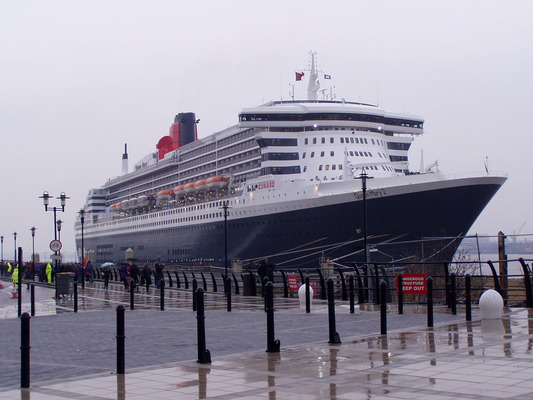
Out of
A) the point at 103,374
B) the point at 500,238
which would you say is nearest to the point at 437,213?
the point at 500,238

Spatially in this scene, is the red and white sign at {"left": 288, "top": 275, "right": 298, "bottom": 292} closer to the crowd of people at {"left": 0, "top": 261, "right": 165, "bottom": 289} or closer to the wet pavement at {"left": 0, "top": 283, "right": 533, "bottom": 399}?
the crowd of people at {"left": 0, "top": 261, "right": 165, "bottom": 289}

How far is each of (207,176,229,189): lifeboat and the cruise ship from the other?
8 centimetres

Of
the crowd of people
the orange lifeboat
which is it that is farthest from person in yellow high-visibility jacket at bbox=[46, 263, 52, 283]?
the orange lifeboat

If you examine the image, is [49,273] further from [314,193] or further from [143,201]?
[143,201]

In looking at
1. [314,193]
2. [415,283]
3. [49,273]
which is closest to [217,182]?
[314,193]

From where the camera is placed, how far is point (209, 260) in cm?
5219

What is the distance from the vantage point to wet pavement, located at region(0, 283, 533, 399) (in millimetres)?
7258

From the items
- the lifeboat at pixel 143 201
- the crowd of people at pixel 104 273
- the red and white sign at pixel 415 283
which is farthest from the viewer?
the lifeboat at pixel 143 201

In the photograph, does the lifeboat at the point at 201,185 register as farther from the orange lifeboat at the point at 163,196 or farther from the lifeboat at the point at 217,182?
the orange lifeboat at the point at 163,196

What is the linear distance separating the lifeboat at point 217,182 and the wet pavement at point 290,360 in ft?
122

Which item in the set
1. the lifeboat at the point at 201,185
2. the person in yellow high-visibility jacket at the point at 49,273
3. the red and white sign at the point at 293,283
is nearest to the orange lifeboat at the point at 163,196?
the lifeboat at the point at 201,185

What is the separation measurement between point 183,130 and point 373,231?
1615 inches

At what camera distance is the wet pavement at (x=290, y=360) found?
23.8 ft

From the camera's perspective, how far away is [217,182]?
5278 cm
